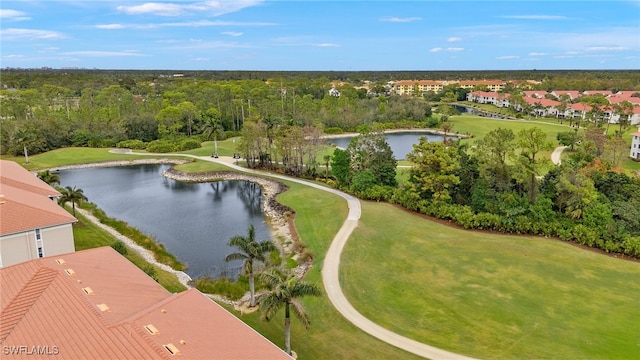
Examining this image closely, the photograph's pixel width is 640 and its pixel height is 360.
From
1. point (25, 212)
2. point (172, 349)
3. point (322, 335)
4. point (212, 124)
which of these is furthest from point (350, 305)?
point (212, 124)

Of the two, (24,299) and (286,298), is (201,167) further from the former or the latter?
(24,299)

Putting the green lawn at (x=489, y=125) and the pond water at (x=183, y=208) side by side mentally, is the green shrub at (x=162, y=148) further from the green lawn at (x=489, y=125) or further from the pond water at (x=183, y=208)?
the green lawn at (x=489, y=125)

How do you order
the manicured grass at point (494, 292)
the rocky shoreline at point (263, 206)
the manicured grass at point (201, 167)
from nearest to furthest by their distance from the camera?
the manicured grass at point (494, 292) → the rocky shoreline at point (263, 206) → the manicured grass at point (201, 167)

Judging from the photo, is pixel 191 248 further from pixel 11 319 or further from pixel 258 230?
pixel 11 319

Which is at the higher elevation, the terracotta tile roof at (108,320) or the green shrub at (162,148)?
the terracotta tile roof at (108,320)

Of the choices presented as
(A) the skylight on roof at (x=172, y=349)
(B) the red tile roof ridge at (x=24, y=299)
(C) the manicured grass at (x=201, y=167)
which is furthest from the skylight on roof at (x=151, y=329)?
(C) the manicured grass at (x=201, y=167)

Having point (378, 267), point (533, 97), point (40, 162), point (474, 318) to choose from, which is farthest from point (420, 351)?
point (533, 97)

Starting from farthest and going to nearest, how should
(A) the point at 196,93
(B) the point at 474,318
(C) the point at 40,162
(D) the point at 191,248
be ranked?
(A) the point at 196,93 < (C) the point at 40,162 < (D) the point at 191,248 < (B) the point at 474,318
